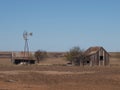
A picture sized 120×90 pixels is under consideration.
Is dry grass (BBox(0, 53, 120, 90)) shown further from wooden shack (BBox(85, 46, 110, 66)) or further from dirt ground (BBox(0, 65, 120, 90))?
wooden shack (BBox(85, 46, 110, 66))

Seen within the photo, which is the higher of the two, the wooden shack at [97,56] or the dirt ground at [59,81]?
the wooden shack at [97,56]

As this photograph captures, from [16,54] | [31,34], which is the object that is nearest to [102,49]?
[31,34]

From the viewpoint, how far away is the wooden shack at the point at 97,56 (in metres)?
114

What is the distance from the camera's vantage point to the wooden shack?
114m

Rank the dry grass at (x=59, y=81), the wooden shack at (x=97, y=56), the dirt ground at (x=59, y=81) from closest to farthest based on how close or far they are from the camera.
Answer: the dirt ground at (x=59, y=81) < the dry grass at (x=59, y=81) < the wooden shack at (x=97, y=56)

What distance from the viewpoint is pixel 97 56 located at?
114688 millimetres

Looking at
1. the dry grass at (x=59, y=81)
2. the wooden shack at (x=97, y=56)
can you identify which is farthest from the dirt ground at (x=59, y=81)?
the wooden shack at (x=97, y=56)

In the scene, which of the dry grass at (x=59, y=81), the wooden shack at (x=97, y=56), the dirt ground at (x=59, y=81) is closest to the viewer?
the dirt ground at (x=59, y=81)

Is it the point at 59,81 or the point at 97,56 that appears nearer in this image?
the point at 59,81

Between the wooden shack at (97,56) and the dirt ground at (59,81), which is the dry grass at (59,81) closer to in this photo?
the dirt ground at (59,81)

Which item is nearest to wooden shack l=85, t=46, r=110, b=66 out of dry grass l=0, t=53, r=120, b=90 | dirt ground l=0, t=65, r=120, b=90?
dry grass l=0, t=53, r=120, b=90

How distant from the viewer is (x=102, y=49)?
11525 centimetres

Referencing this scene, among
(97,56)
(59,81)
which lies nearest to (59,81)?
(59,81)

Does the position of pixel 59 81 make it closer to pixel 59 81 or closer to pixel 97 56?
pixel 59 81
